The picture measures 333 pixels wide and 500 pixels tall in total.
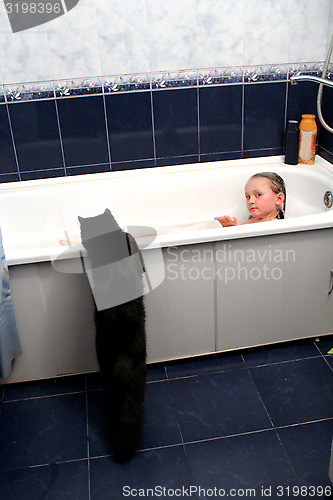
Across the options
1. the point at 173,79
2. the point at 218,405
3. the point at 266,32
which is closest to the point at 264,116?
the point at 266,32

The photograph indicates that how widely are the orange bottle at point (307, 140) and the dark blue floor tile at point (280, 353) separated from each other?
3.09 ft

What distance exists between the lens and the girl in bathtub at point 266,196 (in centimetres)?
239

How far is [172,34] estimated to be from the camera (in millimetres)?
2443

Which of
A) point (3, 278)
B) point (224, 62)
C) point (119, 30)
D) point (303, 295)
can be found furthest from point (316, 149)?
point (3, 278)

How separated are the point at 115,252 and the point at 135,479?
72 centimetres

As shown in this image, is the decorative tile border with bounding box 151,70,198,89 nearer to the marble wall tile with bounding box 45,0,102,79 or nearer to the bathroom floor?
the marble wall tile with bounding box 45,0,102,79

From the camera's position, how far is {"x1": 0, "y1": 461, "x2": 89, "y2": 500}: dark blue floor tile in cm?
167

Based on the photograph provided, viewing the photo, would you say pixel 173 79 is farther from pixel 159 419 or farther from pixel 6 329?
pixel 159 419

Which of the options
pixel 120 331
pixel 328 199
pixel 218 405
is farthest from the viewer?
pixel 328 199

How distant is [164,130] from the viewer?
2.62 metres

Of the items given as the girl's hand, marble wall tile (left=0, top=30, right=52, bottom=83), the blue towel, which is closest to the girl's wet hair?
the girl's hand

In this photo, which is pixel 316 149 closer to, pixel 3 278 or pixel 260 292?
pixel 260 292

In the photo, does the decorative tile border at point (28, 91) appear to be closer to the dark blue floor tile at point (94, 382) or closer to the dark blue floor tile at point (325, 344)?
the dark blue floor tile at point (94, 382)

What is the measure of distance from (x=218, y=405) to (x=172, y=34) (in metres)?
1.62
